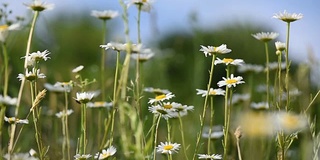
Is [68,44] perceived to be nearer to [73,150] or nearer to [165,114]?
[73,150]

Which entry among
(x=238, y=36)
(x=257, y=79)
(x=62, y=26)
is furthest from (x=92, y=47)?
(x=257, y=79)

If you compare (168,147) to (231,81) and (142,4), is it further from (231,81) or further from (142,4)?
(142,4)

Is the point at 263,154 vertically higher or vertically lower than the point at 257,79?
higher

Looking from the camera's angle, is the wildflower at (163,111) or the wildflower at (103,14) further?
the wildflower at (103,14)

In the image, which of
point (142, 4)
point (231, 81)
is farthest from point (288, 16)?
point (142, 4)

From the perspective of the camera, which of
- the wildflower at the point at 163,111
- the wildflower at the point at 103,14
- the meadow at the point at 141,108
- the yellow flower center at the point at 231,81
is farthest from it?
the wildflower at the point at 103,14

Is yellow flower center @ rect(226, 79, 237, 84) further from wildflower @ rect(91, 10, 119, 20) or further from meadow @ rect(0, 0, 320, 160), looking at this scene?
wildflower @ rect(91, 10, 119, 20)

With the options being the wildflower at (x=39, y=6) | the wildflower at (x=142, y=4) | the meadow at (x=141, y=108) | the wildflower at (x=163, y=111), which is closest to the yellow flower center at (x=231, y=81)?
the meadow at (x=141, y=108)

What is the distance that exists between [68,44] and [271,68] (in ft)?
50.2

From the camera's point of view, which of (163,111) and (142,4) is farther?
(142,4)

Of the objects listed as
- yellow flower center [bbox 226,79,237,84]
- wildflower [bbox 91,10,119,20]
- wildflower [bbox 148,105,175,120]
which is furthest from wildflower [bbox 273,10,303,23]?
wildflower [bbox 91,10,119,20]

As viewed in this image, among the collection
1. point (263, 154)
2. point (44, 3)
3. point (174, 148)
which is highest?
point (44, 3)

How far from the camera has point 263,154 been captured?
286cm

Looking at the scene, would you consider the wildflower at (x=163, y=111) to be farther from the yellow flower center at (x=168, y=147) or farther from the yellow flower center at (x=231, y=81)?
the yellow flower center at (x=231, y=81)
